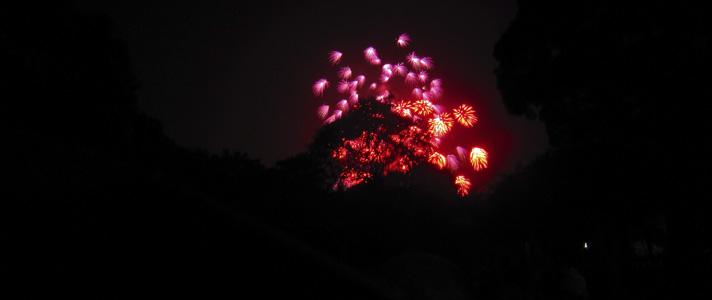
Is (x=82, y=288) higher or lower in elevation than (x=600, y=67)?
lower

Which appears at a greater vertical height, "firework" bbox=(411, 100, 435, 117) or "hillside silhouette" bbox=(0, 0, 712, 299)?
Answer: "firework" bbox=(411, 100, 435, 117)

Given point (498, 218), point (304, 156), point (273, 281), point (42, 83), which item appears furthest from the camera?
point (304, 156)

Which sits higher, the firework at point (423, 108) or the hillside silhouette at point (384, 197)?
the firework at point (423, 108)

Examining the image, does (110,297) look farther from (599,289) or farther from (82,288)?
(599,289)

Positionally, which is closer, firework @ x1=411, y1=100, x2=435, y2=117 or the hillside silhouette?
the hillside silhouette

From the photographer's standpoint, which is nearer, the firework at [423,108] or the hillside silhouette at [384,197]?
the hillside silhouette at [384,197]

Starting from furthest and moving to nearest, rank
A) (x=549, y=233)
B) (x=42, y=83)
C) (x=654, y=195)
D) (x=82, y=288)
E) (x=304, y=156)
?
1. (x=304, y=156)
2. (x=549, y=233)
3. (x=654, y=195)
4. (x=42, y=83)
5. (x=82, y=288)

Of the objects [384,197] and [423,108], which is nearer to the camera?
[384,197]

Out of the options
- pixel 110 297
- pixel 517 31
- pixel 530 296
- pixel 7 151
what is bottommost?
pixel 110 297

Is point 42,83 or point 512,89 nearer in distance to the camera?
point 42,83

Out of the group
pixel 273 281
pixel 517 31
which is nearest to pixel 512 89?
pixel 517 31

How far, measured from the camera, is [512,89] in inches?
440

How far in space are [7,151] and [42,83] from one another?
21.2 ft

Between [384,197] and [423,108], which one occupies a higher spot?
[423,108]
